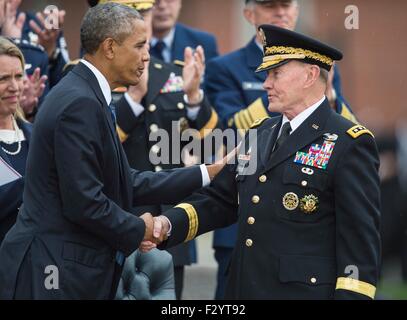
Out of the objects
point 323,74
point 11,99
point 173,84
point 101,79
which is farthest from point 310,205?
point 173,84

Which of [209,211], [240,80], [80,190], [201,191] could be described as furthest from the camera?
[240,80]

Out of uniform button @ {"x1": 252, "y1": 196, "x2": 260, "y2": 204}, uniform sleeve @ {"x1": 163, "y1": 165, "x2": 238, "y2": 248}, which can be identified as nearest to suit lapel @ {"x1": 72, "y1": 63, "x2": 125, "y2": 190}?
uniform sleeve @ {"x1": 163, "y1": 165, "x2": 238, "y2": 248}

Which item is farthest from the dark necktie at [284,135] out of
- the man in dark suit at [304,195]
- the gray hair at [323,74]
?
the gray hair at [323,74]

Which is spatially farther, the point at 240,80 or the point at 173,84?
the point at 240,80

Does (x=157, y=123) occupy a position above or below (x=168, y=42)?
below

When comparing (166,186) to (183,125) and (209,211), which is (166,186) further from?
(183,125)

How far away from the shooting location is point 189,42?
6840 millimetres

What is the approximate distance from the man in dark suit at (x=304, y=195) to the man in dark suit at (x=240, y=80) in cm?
145

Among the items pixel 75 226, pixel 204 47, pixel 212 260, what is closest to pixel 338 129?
pixel 75 226

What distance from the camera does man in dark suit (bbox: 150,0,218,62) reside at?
6.72m

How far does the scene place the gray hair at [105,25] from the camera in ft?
14.9

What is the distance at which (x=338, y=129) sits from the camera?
4543 millimetres

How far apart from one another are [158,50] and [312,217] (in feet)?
8.58

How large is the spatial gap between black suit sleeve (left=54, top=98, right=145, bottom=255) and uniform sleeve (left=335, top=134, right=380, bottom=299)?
0.92 metres
